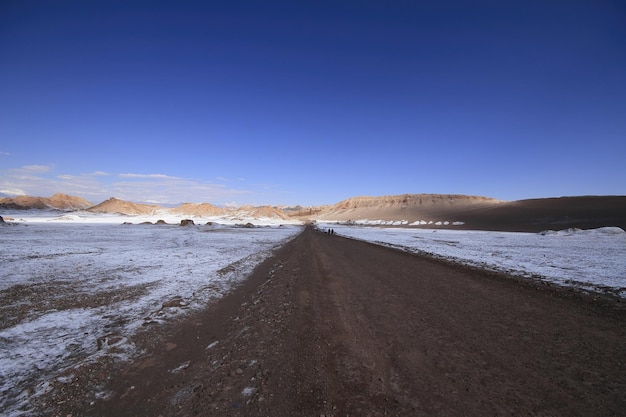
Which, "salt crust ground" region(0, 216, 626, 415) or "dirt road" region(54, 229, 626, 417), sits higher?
"dirt road" region(54, 229, 626, 417)

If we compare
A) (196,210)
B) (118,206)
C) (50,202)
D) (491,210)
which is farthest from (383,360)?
(50,202)

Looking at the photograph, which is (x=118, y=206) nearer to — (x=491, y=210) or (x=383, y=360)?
(x=491, y=210)

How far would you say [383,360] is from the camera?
4605 mm

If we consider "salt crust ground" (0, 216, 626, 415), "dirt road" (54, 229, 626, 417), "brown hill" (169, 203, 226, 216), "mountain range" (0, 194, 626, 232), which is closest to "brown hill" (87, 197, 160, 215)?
"mountain range" (0, 194, 626, 232)

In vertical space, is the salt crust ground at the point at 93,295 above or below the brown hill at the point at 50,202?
below

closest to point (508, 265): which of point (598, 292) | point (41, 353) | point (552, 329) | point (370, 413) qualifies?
point (598, 292)

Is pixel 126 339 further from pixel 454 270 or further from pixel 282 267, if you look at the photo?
pixel 454 270

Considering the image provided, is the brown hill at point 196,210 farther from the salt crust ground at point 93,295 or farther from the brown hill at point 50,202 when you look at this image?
the salt crust ground at point 93,295

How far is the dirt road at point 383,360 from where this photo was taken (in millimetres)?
3524

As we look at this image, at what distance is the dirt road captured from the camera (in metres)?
3.52

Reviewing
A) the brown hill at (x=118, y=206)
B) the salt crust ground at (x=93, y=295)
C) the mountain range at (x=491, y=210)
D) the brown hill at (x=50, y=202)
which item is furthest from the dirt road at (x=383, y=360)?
the brown hill at (x=118, y=206)

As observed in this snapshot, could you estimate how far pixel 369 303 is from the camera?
26.3 ft

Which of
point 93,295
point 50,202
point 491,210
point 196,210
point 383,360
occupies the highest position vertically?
point 491,210

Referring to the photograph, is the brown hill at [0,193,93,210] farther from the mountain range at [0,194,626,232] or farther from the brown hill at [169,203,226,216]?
the brown hill at [169,203,226,216]
